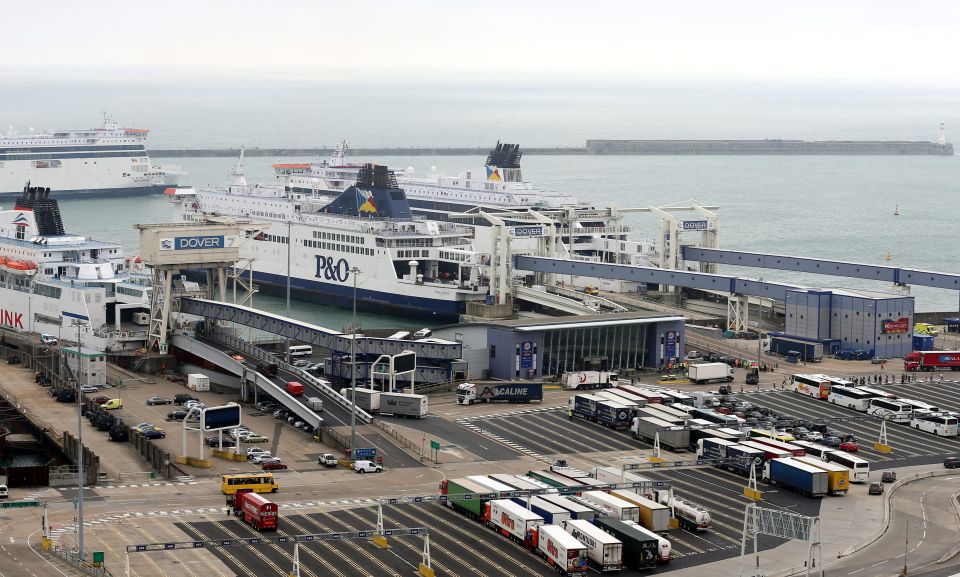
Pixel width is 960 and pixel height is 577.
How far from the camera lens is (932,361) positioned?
2574 inches

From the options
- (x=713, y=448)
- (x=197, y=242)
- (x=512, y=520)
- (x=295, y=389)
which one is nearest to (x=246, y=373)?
(x=295, y=389)

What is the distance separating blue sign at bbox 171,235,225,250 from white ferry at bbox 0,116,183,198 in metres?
110

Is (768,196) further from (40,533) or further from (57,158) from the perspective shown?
(40,533)

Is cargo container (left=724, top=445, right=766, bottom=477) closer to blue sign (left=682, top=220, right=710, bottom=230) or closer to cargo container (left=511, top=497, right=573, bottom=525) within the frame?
cargo container (left=511, top=497, right=573, bottom=525)

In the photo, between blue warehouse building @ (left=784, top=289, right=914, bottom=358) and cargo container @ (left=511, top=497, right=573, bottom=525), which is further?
blue warehouse building @ (left=784, top=289, right=914, bottom=358)

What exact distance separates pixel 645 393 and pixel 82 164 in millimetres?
132439

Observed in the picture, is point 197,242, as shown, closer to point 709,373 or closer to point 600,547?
point 709,373

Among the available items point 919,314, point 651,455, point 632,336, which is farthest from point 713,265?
point 651,455

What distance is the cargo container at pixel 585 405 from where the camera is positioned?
54719mm

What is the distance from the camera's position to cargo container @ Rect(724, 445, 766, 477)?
4638 centimetres

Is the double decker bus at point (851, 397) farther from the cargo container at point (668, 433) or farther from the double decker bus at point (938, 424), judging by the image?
the cargo container at point (668, 433)

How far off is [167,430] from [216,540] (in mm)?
16728

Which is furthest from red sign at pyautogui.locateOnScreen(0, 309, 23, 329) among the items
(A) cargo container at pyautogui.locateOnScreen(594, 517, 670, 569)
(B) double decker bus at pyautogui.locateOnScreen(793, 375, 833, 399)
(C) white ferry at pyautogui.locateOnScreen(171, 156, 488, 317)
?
(A) cargo container at pyautogui.locateOnScreen(594, 517, 670, 569)

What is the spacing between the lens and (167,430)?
176ft
